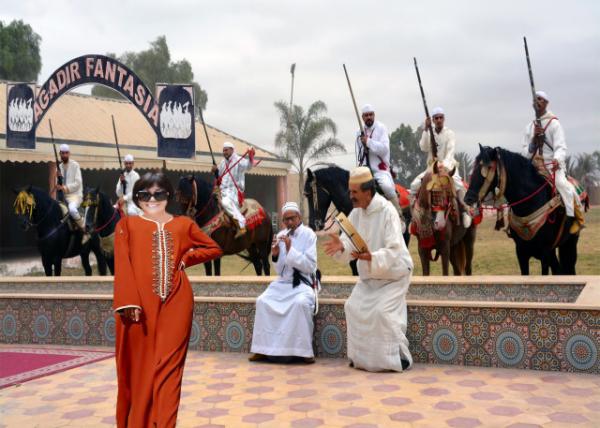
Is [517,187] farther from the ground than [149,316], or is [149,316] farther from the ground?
[517,187]

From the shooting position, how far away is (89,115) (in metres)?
23.0

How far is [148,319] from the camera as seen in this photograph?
3707mm

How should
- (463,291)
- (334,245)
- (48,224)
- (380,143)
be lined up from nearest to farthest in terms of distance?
(334,245) < (463,291) < (380,143) < (48,224)

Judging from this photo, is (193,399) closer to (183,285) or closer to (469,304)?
(183,285)

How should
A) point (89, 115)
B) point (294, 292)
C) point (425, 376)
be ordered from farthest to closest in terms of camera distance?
point (89, 115) < point (294, 292) < point (425, 376)

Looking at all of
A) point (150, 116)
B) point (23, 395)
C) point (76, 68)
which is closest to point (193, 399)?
point (23, 395)

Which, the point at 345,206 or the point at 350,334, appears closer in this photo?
the point at 350,334

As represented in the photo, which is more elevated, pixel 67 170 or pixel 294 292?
pixel 67 170

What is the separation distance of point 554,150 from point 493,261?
822 centimetres

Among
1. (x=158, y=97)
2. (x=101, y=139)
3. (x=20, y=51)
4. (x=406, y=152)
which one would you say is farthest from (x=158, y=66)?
(x=158, y=97)

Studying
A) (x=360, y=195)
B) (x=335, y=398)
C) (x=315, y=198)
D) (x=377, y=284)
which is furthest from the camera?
(x=315, y=198)

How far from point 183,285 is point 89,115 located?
20.7 metres

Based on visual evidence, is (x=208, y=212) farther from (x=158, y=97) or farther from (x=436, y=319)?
(x=436, y=319)

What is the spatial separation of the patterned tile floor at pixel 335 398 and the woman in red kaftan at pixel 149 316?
39.4 inches
